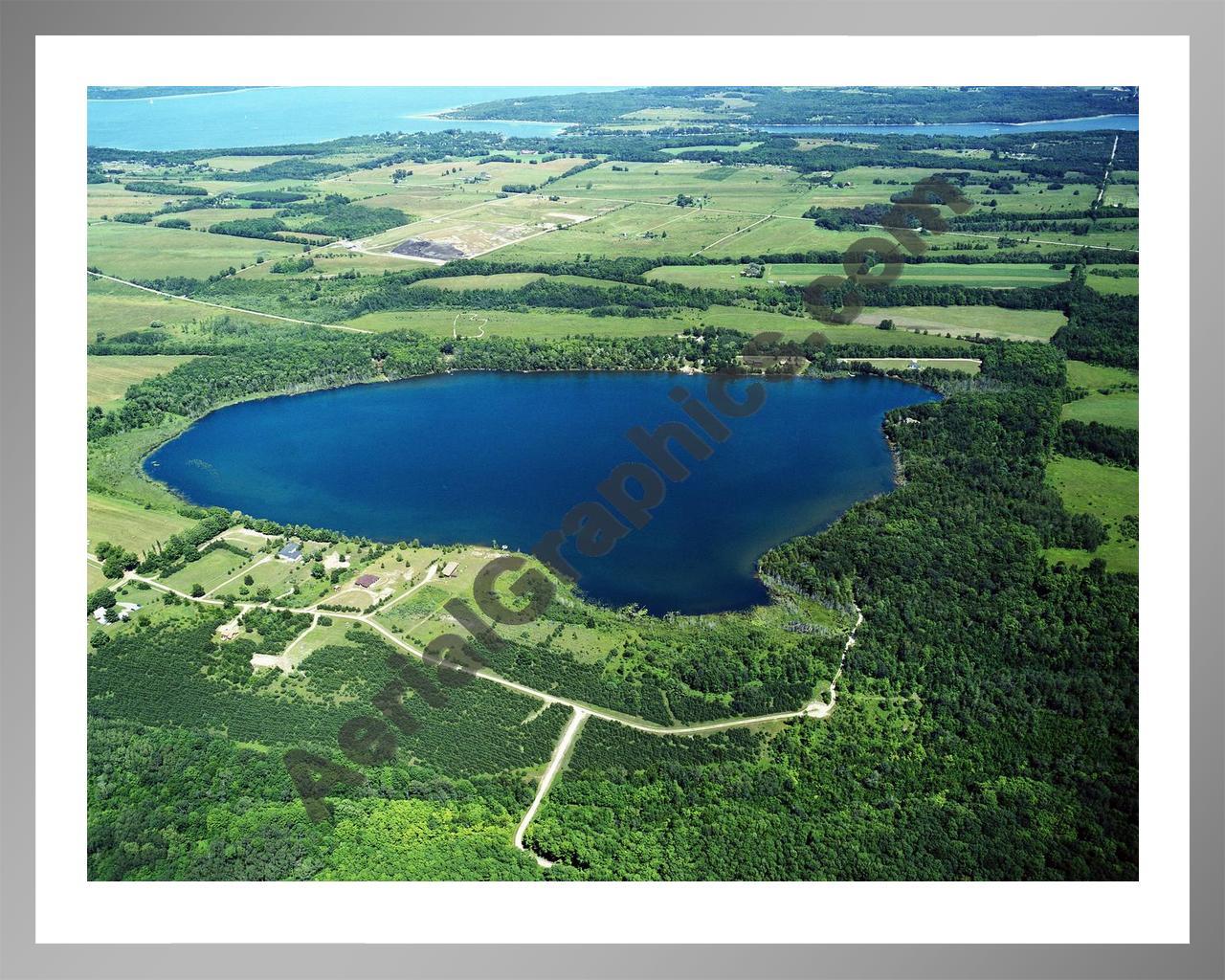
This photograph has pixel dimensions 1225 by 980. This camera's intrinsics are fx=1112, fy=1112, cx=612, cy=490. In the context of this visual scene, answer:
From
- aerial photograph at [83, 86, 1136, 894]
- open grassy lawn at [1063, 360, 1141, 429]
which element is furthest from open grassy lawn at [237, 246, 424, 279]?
open grassy lawn at [1063, 360, 1141, 429]

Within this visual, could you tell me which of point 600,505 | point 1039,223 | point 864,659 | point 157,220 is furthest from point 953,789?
point 157,220

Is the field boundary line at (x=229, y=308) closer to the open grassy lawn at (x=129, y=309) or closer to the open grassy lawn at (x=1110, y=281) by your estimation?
the open grassy lawn at (x=129, y=309)

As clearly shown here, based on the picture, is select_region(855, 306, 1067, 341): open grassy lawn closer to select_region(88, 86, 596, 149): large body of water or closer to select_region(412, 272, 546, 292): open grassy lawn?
select_region(412, 272, 546, 292): open grassy lawn

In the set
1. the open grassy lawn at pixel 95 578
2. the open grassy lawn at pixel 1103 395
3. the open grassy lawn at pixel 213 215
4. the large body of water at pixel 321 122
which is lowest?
the open grassy lawn at pixel 95 578

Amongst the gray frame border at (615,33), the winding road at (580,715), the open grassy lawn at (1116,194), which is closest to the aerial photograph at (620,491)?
the winding road at (580,715)

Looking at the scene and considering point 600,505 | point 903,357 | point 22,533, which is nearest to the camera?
point 22,533

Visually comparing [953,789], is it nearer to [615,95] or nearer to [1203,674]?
[1203,674]
